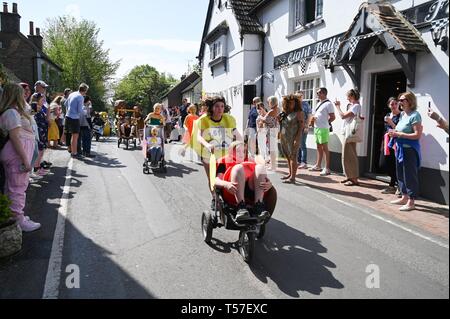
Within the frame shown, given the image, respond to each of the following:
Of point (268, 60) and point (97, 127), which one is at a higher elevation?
point (268, 60)

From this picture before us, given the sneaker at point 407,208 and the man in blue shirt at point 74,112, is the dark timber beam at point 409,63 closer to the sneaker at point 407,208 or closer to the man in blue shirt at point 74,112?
the sneaker at point 407,208

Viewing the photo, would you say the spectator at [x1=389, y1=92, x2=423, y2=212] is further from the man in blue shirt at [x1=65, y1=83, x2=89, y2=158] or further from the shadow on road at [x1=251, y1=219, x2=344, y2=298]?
the man in blue shirt at [x1=65, y1=83, x2=89, y2=158]

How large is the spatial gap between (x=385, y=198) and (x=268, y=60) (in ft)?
33.1

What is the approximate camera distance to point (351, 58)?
30.8 feet

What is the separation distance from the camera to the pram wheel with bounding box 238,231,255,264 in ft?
13.6

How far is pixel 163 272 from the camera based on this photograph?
391cm

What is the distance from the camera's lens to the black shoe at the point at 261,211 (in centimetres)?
416

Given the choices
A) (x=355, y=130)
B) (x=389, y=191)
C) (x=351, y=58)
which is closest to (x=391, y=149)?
(x=389, y=191)

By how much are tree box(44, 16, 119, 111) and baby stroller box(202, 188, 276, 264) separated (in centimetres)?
4515

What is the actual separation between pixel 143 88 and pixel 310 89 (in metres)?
87.7

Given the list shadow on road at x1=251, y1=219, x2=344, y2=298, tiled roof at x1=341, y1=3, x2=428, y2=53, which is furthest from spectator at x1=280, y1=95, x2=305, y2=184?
shadow on road at x1=251, y1=219, x2=344, y2=298

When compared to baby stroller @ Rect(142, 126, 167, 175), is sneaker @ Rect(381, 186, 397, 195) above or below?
below

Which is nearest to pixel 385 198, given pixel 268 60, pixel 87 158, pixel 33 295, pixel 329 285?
pixel 329 285
